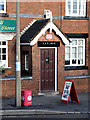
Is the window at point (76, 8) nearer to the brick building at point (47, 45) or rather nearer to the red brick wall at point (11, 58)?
the brick building at point (47, 45)

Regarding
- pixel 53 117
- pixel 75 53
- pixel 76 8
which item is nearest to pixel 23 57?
pixel 75 53

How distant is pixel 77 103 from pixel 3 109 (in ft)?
12.9

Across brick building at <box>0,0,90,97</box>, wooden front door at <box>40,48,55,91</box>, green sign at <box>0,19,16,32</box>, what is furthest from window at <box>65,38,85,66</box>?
green sign at <box>0,19,16,32</box>

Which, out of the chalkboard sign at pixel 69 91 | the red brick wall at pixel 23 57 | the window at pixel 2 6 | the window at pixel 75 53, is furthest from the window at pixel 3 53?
the chalkboard sign at pixel 69 91

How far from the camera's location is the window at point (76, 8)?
20.9 metres

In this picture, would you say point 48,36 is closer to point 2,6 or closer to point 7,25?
point 7,25

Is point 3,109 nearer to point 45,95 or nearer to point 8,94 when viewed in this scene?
point 8,94

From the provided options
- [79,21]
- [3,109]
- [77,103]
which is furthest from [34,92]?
[79,21]

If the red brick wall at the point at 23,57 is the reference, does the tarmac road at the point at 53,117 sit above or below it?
below

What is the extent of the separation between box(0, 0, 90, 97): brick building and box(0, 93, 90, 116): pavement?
174cm

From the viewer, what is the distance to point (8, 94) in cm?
1770

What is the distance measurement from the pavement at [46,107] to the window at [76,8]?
6187mm

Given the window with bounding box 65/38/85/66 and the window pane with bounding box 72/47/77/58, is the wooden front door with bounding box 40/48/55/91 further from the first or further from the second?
the window pane with bounding box 72/47/77/58

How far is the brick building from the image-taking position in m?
18.6
